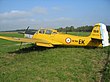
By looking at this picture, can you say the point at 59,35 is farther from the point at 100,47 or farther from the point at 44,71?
the point at 44,71

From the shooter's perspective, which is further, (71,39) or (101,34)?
(71,39)

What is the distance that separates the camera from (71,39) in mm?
13625

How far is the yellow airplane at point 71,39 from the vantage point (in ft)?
43.3

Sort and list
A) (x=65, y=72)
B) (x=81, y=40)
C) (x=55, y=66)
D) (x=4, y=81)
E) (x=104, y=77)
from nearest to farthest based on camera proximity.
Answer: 1. (x=4, y=81)
2. (x=104, y=77)
3. (x=65, y=72)
4. (x=55, y=66)
5. (x=81, y=40)

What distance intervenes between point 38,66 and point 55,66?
77cm

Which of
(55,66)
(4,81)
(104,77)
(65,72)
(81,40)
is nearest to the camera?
(4,81)

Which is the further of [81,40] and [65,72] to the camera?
[81,40]

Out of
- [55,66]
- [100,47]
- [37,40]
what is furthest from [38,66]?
[100,47]

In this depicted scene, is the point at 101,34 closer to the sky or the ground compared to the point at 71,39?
closer to the sky

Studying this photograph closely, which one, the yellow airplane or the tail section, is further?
the yellow airplane

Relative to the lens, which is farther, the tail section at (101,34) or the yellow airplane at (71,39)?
the yellow airplane at (71,39)

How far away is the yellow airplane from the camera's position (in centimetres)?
1320

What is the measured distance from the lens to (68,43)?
13797 mm

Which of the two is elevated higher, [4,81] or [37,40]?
[37,40]
